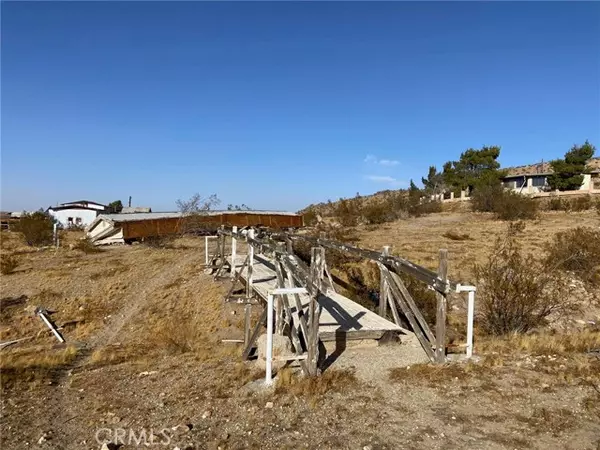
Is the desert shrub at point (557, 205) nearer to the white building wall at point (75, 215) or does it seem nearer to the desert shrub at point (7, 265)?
the desert shrub at point (7, 265)

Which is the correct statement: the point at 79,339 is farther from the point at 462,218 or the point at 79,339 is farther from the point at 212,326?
the point at 462,218

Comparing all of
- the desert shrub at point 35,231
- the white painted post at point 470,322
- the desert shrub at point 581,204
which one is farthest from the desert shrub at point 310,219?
the white painted post at point 470,322

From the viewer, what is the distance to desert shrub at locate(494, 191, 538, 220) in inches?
1208

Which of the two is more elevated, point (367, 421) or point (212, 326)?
point (367, 421)

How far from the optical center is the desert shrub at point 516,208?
30688 mm

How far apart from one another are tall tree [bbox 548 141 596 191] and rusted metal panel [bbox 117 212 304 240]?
97.7ft

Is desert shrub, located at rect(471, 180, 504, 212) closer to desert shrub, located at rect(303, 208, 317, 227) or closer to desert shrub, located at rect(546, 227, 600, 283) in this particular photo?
desert shrub, located at rect(303, 208, 317, 227)

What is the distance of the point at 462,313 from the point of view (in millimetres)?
11312

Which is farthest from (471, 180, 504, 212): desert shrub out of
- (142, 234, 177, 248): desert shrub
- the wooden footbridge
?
the wooden footbridge

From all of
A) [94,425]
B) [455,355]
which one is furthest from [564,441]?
[94,425]

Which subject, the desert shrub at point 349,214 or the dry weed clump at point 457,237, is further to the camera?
the desert shrub at point 349,214

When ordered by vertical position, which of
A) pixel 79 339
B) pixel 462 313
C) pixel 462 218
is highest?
pixel 462 218

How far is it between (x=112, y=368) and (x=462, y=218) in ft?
97.8

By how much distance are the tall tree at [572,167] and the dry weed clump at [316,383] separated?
48650 millimetres
